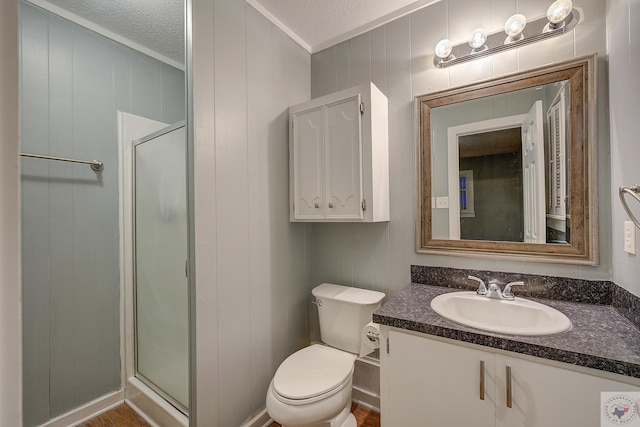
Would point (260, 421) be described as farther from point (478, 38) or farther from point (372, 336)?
point (478, 38)

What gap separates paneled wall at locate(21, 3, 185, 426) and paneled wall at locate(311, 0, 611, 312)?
4.43 feet

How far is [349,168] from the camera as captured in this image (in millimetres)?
1564

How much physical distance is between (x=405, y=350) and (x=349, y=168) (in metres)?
0.95

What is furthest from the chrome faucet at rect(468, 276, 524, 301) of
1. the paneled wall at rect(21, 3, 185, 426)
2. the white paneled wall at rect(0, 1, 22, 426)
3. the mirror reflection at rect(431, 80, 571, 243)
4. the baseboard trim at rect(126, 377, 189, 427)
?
the paneled wall at rect(21, 3, 185, 426)

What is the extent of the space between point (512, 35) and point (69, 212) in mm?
2558

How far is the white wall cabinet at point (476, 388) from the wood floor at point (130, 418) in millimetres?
552

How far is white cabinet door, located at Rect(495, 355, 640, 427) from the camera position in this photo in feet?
2.73

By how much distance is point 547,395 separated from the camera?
2.90ft

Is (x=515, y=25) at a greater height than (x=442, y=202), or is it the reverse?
(x=515, y=25)

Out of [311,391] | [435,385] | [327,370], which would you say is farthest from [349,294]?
[435,385]

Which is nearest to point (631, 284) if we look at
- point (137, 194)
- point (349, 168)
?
point (349, 168)

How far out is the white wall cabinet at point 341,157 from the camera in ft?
5.00

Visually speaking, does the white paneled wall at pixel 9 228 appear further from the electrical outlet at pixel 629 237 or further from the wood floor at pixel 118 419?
the wood floor at pixel 118 419

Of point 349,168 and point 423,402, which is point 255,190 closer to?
point 349,168
